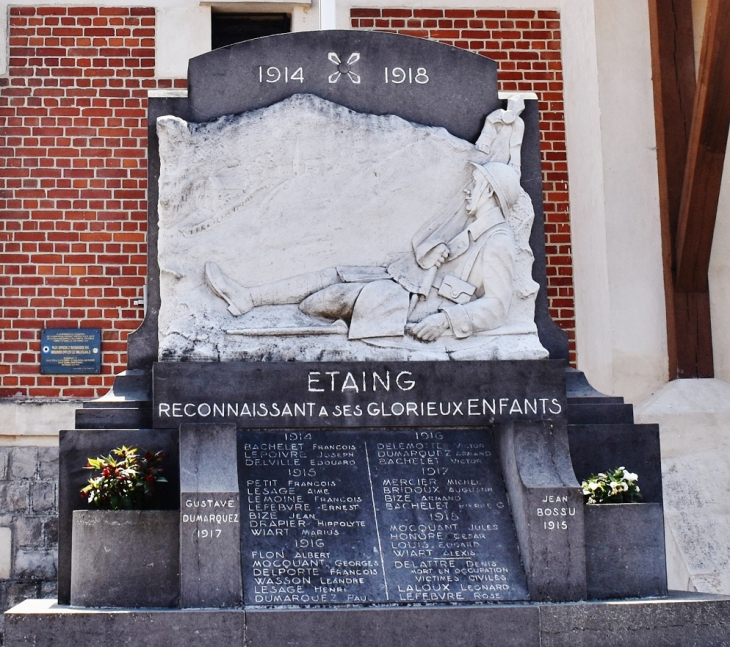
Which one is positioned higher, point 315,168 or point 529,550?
point 315,168

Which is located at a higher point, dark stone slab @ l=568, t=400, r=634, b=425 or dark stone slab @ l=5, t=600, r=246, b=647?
dark stone slab @ l=568, t=400, r=634, b=425

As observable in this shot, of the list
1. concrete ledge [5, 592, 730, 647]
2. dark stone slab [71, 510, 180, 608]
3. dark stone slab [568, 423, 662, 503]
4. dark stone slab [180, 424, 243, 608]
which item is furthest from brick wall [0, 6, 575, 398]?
concrete ledge [5, 592, 730, 647]

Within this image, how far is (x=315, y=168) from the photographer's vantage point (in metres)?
7.45

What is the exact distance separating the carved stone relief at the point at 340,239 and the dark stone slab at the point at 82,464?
49 cm

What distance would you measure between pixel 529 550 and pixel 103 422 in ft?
7.65

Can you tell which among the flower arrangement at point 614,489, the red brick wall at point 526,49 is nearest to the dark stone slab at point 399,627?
the flower arrangement at point 614,489

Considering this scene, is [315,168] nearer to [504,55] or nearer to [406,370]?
[406,370]

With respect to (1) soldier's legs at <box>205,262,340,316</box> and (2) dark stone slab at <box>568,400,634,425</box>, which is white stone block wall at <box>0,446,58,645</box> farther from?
(2) dark stone slab at <box>568,400,634,425</box>

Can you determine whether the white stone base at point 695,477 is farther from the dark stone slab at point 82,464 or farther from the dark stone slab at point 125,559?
the dark stone slab at point 125,559

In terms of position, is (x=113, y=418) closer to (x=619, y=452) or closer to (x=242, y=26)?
(x=619, y=452)

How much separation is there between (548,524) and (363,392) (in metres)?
1.26

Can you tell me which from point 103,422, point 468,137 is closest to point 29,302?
point 103,422

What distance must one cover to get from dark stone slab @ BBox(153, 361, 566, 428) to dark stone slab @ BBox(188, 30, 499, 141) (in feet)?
5.10

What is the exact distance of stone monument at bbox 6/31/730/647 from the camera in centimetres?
597
